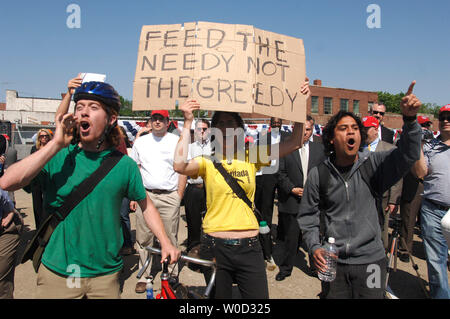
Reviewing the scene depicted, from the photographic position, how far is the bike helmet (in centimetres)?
227

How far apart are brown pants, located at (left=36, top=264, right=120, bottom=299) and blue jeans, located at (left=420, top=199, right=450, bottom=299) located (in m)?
3.61

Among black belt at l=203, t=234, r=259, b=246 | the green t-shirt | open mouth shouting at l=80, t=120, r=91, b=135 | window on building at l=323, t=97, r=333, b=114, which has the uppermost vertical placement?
window on building at l=323, t=97, r=333, b=114

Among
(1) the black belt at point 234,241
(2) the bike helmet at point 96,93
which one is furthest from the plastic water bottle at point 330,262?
(2) the bike helmet at point 96,93

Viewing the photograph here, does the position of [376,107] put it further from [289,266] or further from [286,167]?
[289,266]

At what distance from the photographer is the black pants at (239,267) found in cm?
275

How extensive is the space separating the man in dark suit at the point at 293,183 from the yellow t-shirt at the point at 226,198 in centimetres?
248

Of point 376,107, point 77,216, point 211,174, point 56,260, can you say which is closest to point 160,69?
point 211,174

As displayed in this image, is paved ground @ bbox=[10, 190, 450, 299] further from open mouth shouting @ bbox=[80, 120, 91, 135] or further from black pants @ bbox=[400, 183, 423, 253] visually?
open mouth shouting @ bbox=[80, 120, 91, 135]

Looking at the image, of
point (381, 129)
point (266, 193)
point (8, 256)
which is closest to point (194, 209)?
point (266, 193)

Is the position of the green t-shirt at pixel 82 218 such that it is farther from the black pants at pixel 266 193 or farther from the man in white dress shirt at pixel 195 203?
the black pants at pixel 266 193

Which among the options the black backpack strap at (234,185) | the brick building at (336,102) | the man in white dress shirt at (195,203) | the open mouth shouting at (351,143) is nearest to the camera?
the open mouth shouting at (351,143)

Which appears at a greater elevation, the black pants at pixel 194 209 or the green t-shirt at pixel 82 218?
the green t-shirt at pixel 82 218

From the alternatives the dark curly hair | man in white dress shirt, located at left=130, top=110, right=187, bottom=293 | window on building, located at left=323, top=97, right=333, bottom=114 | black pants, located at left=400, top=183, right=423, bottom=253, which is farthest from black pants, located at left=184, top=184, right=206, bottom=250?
window on building, located at left=323, top=97, right=333, bottom=114

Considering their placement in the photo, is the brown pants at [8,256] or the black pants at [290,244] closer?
the brown pants at [8,256]
